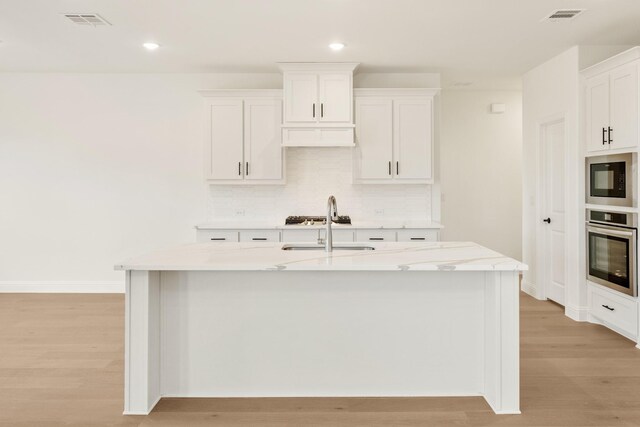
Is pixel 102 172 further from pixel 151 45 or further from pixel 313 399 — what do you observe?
pixel 313 399

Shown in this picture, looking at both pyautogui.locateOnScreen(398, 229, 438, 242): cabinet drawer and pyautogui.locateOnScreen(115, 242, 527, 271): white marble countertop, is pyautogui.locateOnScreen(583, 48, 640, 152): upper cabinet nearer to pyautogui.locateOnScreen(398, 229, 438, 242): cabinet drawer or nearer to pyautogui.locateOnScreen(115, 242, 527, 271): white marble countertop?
pyautogui.locateOnScreen(398, 229, 438, 242): cabinet drawer

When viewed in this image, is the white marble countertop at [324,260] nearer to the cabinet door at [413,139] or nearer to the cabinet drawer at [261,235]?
the cabinet drawer at [261,235]

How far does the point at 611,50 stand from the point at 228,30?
11.7ft

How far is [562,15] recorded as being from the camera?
13.0 ft

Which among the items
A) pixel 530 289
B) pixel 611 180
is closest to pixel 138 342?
pixel 611 180

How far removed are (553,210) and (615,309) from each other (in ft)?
4.70

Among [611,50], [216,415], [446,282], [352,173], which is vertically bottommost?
[216,415]

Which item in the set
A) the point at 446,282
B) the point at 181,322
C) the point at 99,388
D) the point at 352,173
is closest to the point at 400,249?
the point at 446,282

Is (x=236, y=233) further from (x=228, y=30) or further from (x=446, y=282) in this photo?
(x=446, y=282)

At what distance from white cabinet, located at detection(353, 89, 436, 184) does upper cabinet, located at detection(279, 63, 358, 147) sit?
0.69 feet

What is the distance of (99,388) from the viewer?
308 centimetres

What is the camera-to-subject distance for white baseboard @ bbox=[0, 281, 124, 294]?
5930 mm

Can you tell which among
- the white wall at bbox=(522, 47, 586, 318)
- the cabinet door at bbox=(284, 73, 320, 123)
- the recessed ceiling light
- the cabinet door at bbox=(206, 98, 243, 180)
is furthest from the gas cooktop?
the recessed ceiling light

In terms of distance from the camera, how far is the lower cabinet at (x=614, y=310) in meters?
3.90
